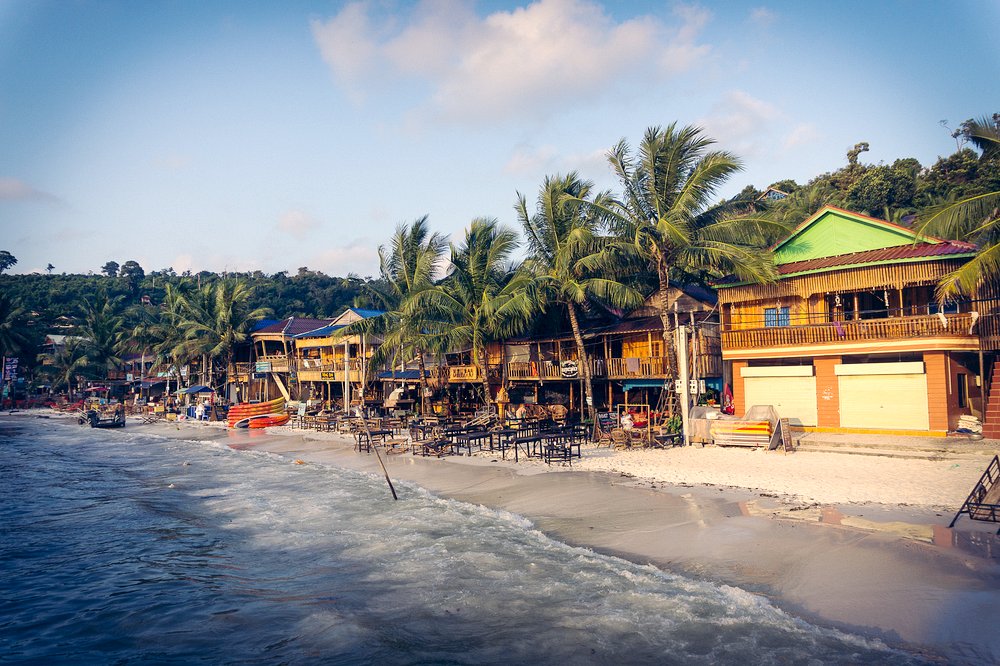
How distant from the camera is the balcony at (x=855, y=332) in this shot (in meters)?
19.4

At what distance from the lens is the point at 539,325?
1193 inches

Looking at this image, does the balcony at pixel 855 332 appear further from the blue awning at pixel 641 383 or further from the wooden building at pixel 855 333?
the blue awning at pixel 641 383

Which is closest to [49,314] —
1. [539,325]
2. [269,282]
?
[269,282]

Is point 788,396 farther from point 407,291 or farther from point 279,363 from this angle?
point 279,363

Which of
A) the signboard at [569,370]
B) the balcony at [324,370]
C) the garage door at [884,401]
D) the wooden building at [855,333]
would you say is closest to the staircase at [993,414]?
the wooden building at [855,333]

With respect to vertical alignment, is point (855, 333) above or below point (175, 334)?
below

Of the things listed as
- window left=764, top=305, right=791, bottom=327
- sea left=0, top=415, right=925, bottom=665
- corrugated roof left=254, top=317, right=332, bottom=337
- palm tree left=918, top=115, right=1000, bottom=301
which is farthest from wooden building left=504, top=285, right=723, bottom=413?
corrugated roof left=254, top=317, right=332, bottom=337

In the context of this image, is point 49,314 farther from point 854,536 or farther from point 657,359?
point 854,536

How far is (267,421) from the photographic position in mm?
37938

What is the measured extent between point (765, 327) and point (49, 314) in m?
77.3

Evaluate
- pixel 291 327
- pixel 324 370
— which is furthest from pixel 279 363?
pixel 324 370

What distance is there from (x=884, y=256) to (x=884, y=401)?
501cm

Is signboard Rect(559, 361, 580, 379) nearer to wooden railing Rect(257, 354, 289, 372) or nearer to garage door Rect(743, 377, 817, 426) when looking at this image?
garage door Rect(743, 377, 817, 426)

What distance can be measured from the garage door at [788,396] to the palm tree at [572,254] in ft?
18.9
